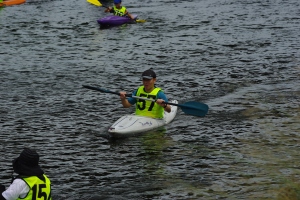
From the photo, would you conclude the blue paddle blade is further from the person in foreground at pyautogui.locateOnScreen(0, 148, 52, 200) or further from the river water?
the person in foreground at pyautogui.locateOnScreen(0, 148, 52, 200)

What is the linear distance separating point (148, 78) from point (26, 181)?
6.91m

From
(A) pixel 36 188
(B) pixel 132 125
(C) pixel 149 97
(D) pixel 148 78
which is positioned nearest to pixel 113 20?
(C) pixel 149 97

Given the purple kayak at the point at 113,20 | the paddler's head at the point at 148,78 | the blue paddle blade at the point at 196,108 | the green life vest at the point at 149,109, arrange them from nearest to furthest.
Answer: the paddler's head at the point at 148,78 < the blue paddle blade at the point at 196,108 < the green life vest at the point at 149,109 < the purple kayak at the point at 113,20

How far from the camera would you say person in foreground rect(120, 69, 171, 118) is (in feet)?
50.2

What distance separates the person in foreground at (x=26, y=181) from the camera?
8.65 metres

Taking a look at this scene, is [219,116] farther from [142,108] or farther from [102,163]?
[102,163]

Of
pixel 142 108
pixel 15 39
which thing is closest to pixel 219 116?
pixel 142 108

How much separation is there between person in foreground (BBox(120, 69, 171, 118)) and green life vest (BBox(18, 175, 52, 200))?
6595 mm

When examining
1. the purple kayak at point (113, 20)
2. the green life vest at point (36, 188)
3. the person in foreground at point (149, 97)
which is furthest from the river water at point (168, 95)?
the green life vest at point (36, 188)

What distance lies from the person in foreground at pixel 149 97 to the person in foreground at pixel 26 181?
6673mm

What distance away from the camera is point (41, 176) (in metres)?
8.91

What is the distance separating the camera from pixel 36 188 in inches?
348

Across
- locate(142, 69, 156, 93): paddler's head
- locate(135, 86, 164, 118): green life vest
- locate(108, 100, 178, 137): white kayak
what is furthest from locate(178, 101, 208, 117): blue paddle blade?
locate(142, 69, 156, 93): paddler's head

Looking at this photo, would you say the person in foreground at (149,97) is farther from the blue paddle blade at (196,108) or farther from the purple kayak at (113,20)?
the purple kayak at (113,20)
